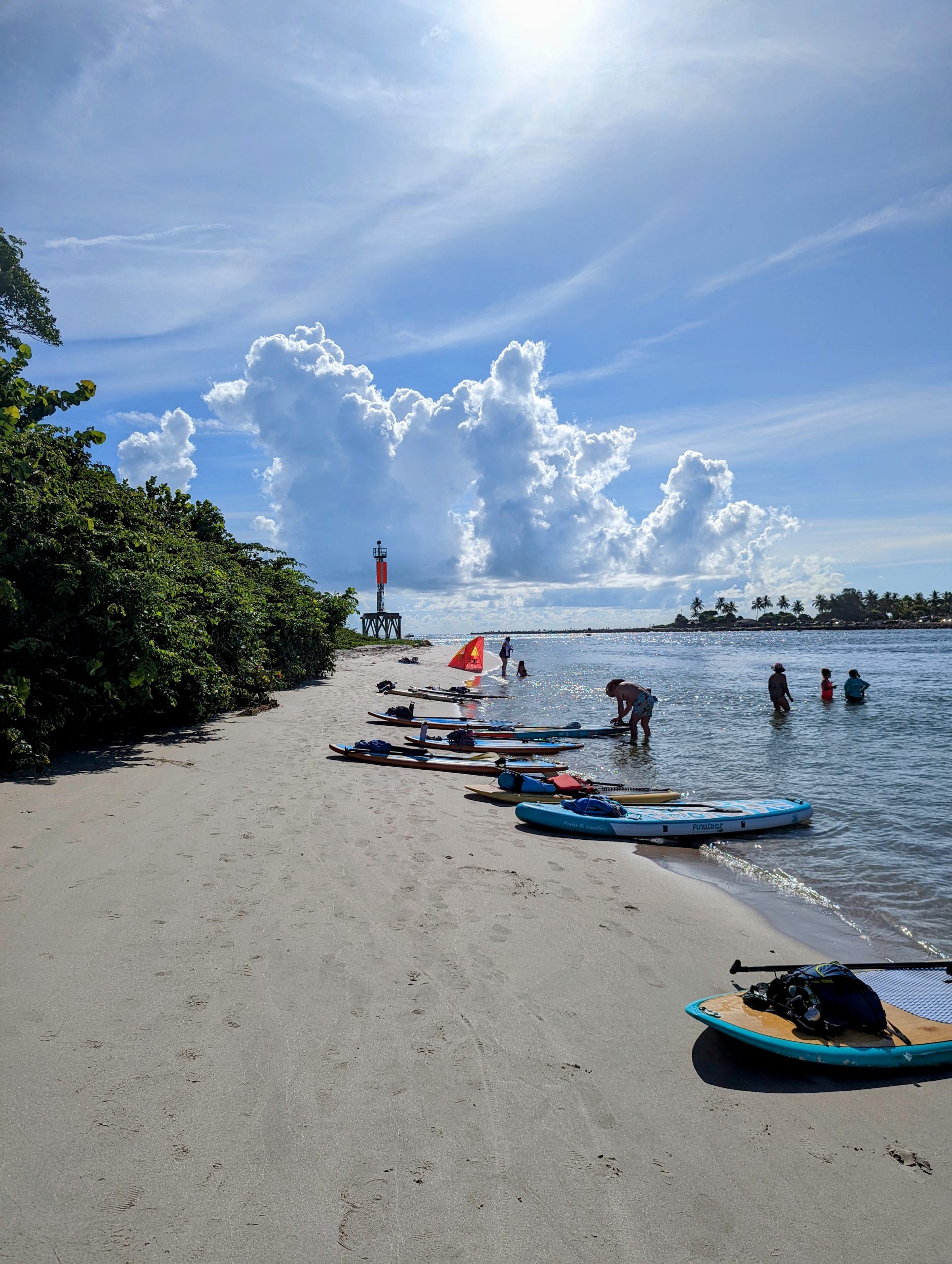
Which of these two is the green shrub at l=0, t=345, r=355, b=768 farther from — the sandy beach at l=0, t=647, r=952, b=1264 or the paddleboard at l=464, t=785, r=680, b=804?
the paddleboard at l=464, t=785, r=680, b=804

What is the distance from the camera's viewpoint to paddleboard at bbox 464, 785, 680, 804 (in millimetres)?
9992

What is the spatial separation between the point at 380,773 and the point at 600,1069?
7.72m

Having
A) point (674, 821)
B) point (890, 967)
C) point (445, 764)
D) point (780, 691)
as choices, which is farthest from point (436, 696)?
Result: point (890, 967)

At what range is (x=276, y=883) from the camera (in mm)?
6031

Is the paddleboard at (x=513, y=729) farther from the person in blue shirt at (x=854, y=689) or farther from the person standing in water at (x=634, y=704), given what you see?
the person in blue shirt at (x=854, y=689)

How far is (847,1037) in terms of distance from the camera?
402 cm

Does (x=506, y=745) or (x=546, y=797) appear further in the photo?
(x=506, y=745)

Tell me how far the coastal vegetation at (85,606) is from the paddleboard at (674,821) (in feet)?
21.5

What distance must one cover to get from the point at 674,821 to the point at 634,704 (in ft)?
26.6

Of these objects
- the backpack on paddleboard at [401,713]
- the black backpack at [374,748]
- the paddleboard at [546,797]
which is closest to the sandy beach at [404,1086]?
the paddleboard at [546,797]

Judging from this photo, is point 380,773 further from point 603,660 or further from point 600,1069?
point 603,660

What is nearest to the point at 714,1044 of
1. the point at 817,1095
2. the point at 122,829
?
the point at 817,1095

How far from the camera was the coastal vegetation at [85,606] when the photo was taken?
9273mm

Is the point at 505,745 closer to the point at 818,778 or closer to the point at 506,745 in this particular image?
the point at 506,745
